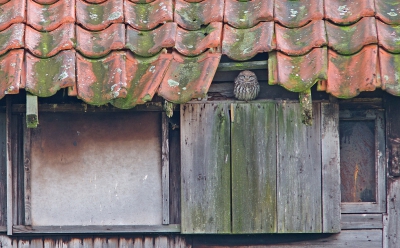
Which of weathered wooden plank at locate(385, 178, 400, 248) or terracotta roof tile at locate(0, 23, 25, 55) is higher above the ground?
terracotta roof tile at locate(0, 23, 25, 55)

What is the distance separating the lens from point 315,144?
502 centimetres

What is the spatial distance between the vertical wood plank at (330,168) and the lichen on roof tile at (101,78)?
1.57m

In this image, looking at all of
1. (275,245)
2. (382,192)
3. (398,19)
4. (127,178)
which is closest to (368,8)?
(398,19)

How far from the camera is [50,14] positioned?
5105 mm

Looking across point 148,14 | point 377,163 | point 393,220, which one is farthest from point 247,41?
point 393,220

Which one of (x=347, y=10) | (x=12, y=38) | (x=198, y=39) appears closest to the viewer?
(x=12, y=38)

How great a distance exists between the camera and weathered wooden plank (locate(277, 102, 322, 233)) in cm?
499

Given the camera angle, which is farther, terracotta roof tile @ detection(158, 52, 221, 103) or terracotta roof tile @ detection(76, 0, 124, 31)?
terracotta roof tile @ detection(76, 0, 124, 31)

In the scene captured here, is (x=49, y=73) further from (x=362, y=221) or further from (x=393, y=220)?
(x=393, y=220)

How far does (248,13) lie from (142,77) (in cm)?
101

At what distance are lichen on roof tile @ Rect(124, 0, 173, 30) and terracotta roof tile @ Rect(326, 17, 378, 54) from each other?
123 centimetres

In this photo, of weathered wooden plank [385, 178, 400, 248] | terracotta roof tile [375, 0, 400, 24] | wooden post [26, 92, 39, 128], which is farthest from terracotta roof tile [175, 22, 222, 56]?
weathered wooden plank [385, 178, 400, 248]

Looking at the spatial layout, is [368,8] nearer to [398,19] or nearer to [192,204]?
[398,19]

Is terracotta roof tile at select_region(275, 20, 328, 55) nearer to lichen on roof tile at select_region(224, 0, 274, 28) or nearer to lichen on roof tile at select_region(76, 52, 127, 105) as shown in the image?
lichen on roof tile at select_region(224, 0, 274, 28)
